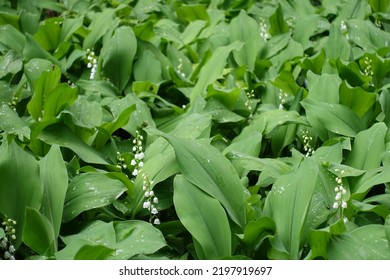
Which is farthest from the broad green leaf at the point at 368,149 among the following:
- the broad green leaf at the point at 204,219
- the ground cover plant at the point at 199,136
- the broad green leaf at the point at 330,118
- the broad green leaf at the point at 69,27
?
the broad green leaf at the point at 69,27

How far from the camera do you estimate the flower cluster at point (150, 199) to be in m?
2.44

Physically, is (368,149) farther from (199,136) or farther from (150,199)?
(150,199)

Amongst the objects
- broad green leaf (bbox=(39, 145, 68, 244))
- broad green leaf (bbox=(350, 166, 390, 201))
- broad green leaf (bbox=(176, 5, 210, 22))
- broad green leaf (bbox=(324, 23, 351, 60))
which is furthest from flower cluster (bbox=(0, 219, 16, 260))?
broad green leaf (bbox=(176, 5, 210, 22))

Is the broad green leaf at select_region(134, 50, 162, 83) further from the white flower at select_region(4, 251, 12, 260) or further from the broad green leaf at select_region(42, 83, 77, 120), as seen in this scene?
the white flower at select_region(4, 251, 12, 260)

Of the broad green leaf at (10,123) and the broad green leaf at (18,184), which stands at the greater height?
the broad green leaf at (18,184)

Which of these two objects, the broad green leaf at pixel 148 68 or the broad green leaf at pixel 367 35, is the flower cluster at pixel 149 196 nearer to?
the broad green leaf at pixel 148 68

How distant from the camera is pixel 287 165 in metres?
2.69

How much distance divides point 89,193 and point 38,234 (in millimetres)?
293

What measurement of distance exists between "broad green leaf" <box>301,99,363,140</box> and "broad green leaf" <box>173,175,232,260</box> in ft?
2.74

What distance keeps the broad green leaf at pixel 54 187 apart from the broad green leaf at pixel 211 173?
1.30 ft

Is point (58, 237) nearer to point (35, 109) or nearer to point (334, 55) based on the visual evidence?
point (35, 109)

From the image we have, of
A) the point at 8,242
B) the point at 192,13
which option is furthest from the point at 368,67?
the point at 8,242

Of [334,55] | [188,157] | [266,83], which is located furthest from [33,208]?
[334,55]

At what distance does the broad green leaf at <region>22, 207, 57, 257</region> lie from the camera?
220 cm
